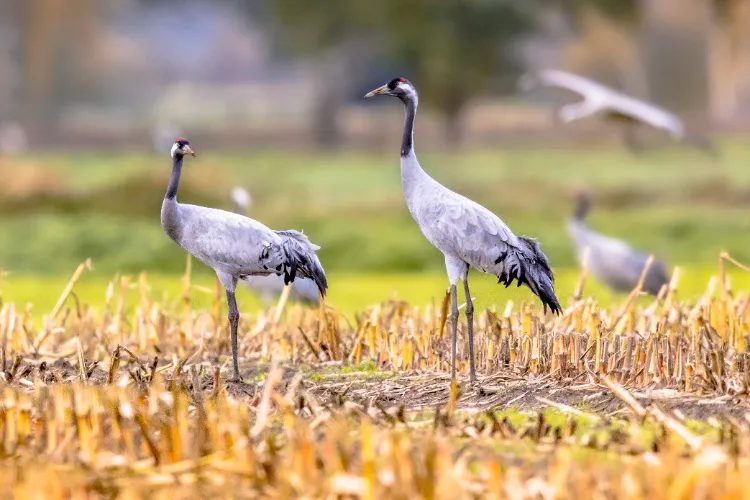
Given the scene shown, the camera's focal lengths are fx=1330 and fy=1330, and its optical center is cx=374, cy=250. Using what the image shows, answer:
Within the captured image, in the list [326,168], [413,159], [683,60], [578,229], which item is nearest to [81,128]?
[326,168]

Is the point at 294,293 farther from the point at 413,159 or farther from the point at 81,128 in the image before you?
the point at 81,128

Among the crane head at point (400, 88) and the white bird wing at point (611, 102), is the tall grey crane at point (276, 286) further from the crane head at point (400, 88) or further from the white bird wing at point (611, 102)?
the crane head at point (400, 88)

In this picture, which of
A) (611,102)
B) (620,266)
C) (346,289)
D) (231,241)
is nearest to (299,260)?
(231,241)

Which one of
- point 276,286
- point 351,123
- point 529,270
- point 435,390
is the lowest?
point 435,390

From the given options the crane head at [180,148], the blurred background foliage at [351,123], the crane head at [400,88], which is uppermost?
the blurred background foliage at [351,123]

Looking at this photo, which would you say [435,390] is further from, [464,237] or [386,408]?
[464,237]

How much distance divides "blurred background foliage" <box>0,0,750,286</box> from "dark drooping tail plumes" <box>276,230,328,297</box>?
11.3 m

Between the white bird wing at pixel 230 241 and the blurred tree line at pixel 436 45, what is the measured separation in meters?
23.7

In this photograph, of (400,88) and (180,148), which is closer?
(400,88)

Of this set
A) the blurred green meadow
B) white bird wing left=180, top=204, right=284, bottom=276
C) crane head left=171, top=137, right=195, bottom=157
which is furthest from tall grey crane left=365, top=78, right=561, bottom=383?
the blurred green meadow

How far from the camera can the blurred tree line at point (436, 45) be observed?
3169 cm

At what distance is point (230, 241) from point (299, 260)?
16.1 inches

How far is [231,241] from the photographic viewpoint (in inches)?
297

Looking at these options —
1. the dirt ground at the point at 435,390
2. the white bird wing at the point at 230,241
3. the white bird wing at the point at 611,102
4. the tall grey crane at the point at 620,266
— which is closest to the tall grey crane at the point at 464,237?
the dirt ground at the point at 435,390
